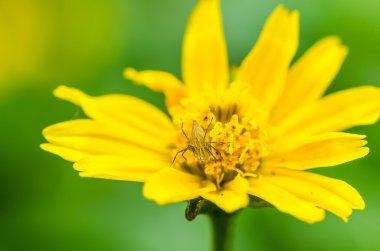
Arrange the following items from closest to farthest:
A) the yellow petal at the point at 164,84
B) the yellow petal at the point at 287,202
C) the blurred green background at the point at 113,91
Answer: the yellow petal at the point at 287,202, the yellow petal at the point at 164,84, the blurred green background at the point at 113,91

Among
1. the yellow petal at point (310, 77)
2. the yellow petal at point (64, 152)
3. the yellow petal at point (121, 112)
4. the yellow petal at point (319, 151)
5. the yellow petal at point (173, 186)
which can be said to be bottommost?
the yellow petal at point (173, 186)

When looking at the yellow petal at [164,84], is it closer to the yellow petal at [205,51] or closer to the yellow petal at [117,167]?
the yellow petal at [205,51]

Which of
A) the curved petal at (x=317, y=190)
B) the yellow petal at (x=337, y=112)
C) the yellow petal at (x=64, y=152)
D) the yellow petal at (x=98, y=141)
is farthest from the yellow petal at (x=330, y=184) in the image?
the yellow petal at (x=64, y=152)

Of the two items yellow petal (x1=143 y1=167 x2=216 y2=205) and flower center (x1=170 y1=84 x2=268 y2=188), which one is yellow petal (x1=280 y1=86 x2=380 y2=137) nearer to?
flower center (x1=170 y1=84 x2=268 y2=188)

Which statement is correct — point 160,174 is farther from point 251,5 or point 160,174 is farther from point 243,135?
point 251,5

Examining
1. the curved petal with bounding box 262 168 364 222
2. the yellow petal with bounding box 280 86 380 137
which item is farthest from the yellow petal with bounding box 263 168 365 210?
the yellow petal with bounding box 280 86 380 137
